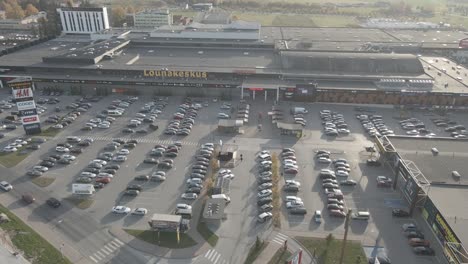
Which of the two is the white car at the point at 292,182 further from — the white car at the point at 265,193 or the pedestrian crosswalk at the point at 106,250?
the pedestrian crosswalk at the point at 106,250

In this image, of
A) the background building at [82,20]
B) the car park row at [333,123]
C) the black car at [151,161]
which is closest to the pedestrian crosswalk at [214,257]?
the black car at [151,161]

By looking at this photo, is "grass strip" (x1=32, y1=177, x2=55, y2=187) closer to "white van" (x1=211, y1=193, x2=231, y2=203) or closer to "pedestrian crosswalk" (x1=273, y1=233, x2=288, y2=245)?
"white van" (x1=211, y1=193, x2=231, y2=203)

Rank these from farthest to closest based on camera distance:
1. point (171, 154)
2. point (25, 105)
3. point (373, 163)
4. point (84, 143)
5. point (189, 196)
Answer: point (25, 105) < point (84, 143) < point (171, 154) < point (373, 163) < point (189, 196)

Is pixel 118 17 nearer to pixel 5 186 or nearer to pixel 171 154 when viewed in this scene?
pixel 171 154

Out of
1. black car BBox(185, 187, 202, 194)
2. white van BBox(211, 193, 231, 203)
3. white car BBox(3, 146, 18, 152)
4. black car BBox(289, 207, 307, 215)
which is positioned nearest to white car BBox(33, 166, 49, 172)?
white car BBox(3, 146, 18, 152)

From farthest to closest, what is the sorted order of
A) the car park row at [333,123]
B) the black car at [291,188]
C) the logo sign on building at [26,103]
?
the car park row at [333,123] < the logo sign on building at [26,103] < the black car at [291,188]

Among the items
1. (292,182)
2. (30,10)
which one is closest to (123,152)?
(292,182)
